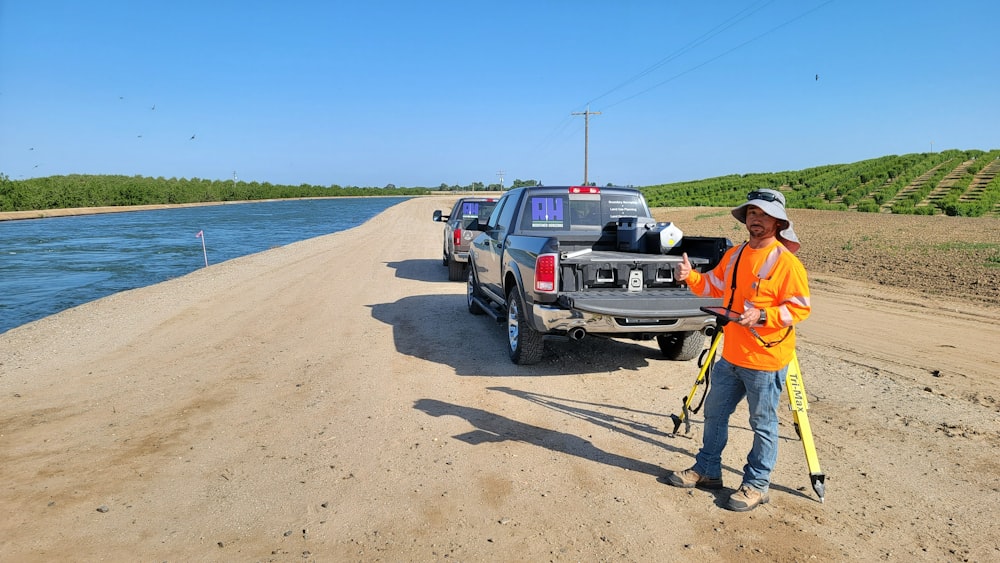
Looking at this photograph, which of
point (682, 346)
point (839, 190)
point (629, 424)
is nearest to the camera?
point (629, 424)

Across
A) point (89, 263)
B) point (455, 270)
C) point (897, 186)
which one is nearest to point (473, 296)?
point (455, 270)

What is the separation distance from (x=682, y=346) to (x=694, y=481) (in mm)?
3196

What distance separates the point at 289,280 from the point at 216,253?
1314 cm

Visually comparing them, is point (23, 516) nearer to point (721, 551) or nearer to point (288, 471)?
point (288, 471)

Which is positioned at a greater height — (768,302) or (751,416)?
(768,302)

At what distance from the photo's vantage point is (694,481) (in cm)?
385

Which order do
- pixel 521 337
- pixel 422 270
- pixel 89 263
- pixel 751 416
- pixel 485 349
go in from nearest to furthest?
pixel 751 416 < pixel 521 337 < pixel 485 349 < pixel 422 270 < pixel 89 263

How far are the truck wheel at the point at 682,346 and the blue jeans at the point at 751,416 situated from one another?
3050 millimetres

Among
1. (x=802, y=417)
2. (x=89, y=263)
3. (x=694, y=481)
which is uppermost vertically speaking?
(x=802, y=417)

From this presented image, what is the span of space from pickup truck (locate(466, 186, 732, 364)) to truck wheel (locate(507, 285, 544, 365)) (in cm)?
1

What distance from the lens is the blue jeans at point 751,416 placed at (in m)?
3.43

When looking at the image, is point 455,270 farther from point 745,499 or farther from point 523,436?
point 745,499

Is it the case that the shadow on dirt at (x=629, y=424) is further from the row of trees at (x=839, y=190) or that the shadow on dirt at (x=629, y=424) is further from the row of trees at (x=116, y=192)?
the row of trees at (x=116, y=192)

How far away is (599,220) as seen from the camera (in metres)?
7.89
